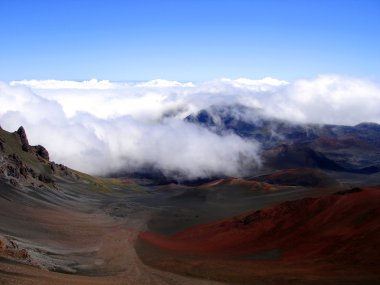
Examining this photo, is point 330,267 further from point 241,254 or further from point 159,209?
point 159,209

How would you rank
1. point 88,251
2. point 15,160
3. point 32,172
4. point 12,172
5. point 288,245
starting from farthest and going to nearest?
point 32,172 → point 15,160 → point 12,172 → point 88,251 → point 288,245

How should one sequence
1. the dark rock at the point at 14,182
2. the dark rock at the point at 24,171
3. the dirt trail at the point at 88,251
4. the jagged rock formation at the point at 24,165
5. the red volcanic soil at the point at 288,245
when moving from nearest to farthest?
the dirt trail at the point at 88,251 → the red volcanic soil at the point at 288,245 → the dark rock at the point at 14,182 → the jagged rock formation at the point at 24,165 → the dark rock at the point at 24,171

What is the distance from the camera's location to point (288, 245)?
63.5 metres

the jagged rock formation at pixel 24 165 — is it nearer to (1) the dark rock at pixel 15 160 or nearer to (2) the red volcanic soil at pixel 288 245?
(1) the dark rock at pixel 15 160

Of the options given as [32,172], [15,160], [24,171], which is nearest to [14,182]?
[24,171]

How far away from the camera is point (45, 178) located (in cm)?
13138

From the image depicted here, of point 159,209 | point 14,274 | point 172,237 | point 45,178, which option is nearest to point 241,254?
point 172,237

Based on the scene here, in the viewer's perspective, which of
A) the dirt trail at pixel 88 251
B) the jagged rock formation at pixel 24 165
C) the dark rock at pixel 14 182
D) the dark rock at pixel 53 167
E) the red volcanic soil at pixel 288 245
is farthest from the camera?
the dark rock at pixel 53 167

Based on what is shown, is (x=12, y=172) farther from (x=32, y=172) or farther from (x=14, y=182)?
(x=32, y=172)

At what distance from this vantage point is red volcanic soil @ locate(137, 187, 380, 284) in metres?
48.0

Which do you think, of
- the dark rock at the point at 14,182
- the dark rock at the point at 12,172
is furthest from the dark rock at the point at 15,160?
the dark rock at the point at 14,182

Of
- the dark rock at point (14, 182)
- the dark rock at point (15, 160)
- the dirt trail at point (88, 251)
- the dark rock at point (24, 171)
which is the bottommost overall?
the dirt trail at point (88, 251)

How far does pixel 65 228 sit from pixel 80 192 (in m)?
61.8

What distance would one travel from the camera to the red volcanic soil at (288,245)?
4803 cm
